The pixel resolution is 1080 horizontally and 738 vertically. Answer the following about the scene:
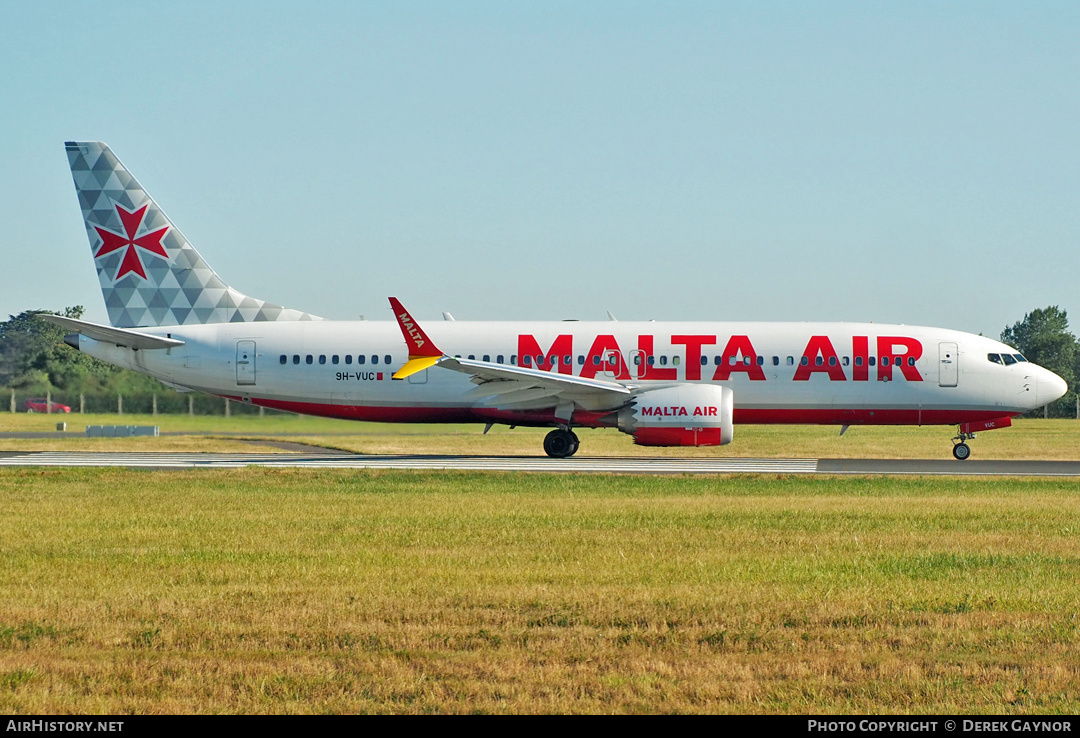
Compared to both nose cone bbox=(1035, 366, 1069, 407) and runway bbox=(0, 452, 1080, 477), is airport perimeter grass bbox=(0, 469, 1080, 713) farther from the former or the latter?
nose cone bbox=(1035, 366, 1069, 407)

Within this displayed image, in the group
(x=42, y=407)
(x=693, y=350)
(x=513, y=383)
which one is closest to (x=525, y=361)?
(x=513, y=383)

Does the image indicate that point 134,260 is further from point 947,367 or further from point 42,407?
point 947,367

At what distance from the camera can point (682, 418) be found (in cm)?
3250

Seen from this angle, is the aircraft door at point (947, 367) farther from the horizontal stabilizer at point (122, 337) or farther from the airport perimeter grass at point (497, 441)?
the horizontal stabilizer at point (122, 337)

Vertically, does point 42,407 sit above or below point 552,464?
above

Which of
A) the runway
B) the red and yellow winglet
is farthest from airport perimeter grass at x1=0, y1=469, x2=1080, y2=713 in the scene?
the red and yellow winglet

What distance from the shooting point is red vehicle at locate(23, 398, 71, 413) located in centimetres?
5053

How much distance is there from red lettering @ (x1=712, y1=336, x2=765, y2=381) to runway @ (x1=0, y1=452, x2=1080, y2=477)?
2.41m

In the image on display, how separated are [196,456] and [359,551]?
2141cm

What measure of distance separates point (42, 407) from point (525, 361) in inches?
1138

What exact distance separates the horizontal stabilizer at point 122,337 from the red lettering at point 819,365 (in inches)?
717

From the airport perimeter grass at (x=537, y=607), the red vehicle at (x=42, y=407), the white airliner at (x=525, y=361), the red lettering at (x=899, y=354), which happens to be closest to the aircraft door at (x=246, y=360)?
the white airliner at (x=525, y=361)
